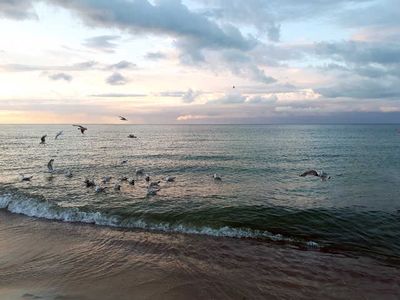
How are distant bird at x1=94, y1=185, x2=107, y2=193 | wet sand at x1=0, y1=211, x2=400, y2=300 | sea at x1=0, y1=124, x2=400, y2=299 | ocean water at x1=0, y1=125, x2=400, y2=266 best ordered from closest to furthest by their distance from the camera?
wet sand at x1=0, y1=211, x2=400, y2=300
sea at x1=0, y1=124, x2=400, y2=299
ocean water at x1=0, y1=125, x2=400, y2=266
distant bird at x1=94, y1=185, x2=107, y2=193

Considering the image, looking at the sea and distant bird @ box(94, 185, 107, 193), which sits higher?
distant bird @ box(94, 185, 107, 193)

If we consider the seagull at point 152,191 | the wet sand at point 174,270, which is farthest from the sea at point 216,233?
the seagull at point 152,191

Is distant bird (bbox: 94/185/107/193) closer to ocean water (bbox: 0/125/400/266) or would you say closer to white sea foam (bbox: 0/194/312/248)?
ocean water (bbox: 0/125/400/266)

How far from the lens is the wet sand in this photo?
11164mm

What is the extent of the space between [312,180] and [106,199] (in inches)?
738

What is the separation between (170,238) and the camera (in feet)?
55.4

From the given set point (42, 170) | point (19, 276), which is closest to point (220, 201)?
point (19, 276)

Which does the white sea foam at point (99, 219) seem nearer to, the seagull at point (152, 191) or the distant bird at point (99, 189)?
the distant bird at point (99, 189)

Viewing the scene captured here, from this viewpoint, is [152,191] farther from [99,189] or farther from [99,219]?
[99,219]

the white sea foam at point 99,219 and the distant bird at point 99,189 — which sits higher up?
the distant bird at point 99,189

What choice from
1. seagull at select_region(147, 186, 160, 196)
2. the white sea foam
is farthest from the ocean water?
seagull at select_region(147, 186, 160, 196)

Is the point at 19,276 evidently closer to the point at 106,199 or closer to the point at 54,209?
the point at 54,209

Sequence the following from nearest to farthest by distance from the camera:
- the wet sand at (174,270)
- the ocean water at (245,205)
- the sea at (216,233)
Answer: the wet sand at (174,270) → the sea at (216,233) → the ocean water at (245,205)

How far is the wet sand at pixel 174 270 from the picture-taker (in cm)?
1116
